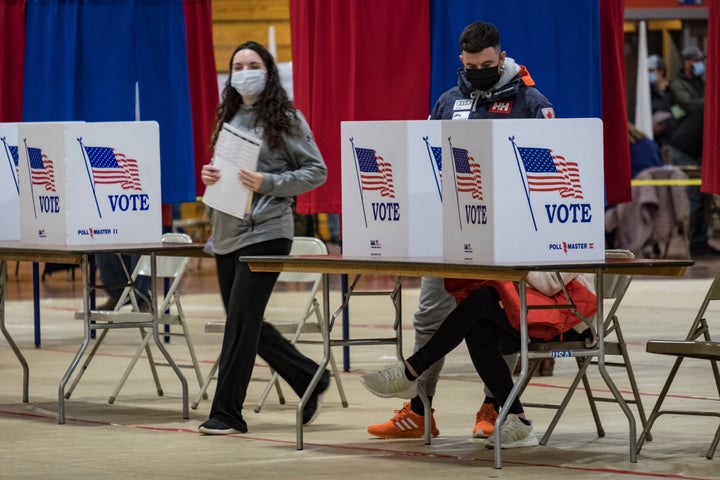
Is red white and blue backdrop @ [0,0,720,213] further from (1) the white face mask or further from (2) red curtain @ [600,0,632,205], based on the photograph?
(1) the white face mask

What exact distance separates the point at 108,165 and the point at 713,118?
3.73 meters

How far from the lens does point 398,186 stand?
6.29m

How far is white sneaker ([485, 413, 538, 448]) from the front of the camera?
6230 millimetres

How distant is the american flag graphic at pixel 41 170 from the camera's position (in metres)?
7.37

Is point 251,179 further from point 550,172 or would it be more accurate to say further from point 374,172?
point 550,172

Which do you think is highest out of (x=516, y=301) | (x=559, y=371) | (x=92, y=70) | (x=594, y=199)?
(x=92, y=70)

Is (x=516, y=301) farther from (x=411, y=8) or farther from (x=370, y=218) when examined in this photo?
(x=411, y=8)

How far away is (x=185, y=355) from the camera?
32.7 ft

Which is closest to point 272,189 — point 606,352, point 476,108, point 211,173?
point 211,173

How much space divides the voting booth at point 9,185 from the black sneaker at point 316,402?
1997mm

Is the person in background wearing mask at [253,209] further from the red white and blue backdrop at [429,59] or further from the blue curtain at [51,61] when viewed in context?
the blue curtain at [51,61]

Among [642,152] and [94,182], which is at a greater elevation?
[642,152]

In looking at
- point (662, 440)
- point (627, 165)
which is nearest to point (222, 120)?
point (662, 440)

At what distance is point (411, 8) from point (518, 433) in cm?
337
